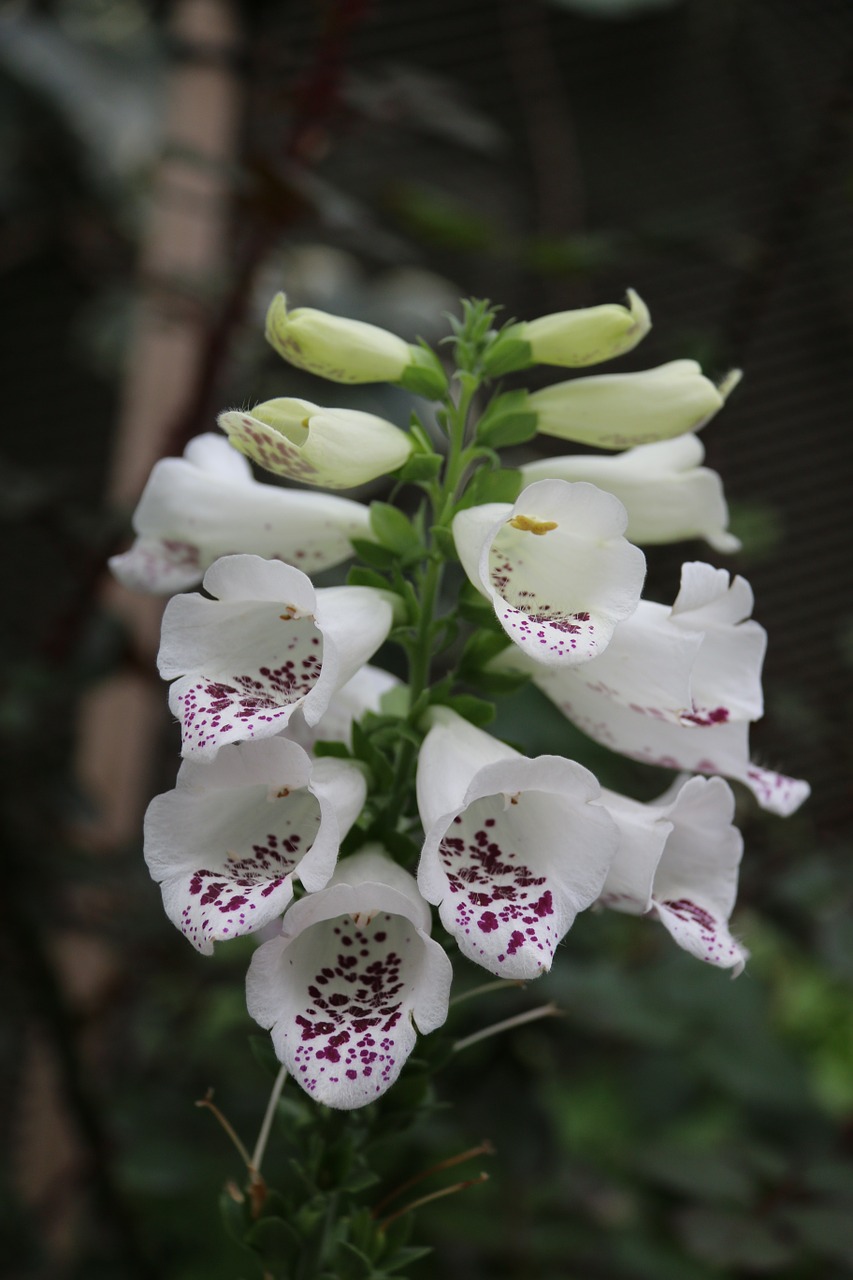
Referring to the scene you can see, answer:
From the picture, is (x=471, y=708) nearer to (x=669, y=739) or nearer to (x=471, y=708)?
(x=471, y=708)

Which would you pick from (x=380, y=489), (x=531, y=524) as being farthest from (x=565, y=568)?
(x=380, y=489)

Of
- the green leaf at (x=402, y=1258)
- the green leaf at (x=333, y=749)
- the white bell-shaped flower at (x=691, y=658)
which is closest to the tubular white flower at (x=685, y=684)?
the white bell-shaped flower at (x=691, y=658)

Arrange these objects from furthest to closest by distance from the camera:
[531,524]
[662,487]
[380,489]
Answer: [380,489] → [662,487] → [531,524]

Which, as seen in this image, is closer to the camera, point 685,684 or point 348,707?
point 685,684

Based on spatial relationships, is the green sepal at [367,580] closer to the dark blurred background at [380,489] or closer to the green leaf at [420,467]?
the green leaf at [420,467]

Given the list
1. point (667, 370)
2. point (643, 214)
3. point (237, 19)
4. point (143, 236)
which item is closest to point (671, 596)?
point (667, 370)

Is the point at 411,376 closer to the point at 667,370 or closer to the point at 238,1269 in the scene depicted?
the point at 667,370

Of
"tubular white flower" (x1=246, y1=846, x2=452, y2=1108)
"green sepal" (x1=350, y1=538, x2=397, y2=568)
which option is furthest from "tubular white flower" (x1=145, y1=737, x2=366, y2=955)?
"green sepal" (x1=350, y1=538, x2=397, y2=568)
